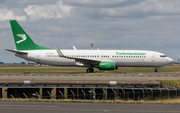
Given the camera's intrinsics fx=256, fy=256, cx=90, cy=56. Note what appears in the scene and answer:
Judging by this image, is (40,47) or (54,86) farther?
(40,47)

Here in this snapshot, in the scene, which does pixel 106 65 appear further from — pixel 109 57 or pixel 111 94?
pixel 111 94

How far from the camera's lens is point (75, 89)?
2605cm

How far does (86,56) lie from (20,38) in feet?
43.8

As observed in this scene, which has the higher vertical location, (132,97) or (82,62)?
(82,62)

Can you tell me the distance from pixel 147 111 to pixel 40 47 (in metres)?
38.8

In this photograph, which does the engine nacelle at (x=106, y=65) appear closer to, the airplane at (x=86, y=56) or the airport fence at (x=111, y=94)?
the airplane at (x=86, y=56)

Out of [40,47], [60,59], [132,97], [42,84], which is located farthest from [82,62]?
[132,97]

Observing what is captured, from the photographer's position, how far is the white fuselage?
159 feet

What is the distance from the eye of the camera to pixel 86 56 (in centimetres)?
4956

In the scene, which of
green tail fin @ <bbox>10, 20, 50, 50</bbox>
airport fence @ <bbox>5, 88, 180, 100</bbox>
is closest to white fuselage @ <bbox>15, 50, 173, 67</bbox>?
green tail fin @ <bbox>10, 20, 50, 50</bbox>

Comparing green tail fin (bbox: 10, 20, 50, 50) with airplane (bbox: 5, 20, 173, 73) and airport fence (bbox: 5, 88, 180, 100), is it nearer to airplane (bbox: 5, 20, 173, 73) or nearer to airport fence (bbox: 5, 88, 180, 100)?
airplane (bbox: 5, 20, 173, 73)

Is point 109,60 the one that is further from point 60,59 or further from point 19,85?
point 19,85

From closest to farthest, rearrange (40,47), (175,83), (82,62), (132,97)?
1. (132,97)
2. (175,83)
3. (82,62)
4. (40,47)

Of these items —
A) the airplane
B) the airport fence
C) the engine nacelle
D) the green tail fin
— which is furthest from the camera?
the green tail fin
